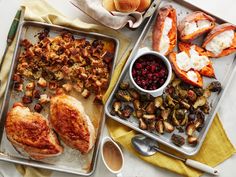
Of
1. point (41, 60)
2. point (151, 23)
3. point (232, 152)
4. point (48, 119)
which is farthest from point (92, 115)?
point (232, 152)

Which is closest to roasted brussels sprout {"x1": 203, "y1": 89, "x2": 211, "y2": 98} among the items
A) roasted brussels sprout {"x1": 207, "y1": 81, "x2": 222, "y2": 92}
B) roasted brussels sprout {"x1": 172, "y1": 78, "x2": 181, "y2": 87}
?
roasted brussels sprout {"x1": 207, "y1": 81, "x2": 222, "y2": 92}

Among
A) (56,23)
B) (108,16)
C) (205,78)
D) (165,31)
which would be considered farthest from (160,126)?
(56,23)

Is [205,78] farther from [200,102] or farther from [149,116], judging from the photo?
[149,116]

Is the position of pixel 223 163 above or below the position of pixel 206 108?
below

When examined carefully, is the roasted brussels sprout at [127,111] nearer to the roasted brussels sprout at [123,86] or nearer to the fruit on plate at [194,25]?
→ the roasted brussels sprout at [123,86]

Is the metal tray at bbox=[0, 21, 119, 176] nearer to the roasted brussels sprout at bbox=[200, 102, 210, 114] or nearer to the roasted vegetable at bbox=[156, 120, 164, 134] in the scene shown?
the roasted vegetable at bbox=[156, 120, 164, 134]

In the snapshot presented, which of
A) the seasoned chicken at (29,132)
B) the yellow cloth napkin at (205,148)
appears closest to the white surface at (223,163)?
the yellow cloth napkin at (205,148)

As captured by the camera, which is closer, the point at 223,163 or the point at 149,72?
the point at 149,72
